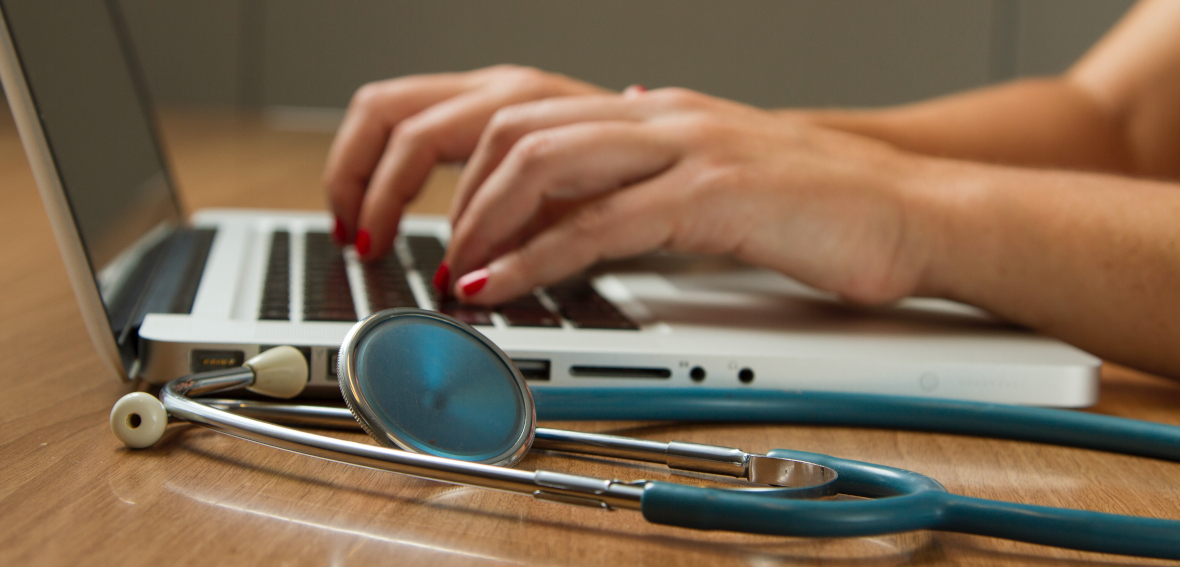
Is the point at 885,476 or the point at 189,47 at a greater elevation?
the point at 189,47

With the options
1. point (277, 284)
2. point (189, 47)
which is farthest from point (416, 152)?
point (189, 47)

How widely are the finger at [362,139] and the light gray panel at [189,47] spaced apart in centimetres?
229

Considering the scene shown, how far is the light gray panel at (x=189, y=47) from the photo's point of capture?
278cm

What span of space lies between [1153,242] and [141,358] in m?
0.56

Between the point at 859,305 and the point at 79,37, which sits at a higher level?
the point at 79,37

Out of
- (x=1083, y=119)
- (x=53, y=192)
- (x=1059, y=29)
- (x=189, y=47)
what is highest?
(x=189, y=47)

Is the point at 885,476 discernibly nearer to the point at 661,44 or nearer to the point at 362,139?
the point at 362,139

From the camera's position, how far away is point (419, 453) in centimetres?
30

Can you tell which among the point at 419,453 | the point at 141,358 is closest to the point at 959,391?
the point at 419,453

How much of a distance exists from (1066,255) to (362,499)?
0.45 m

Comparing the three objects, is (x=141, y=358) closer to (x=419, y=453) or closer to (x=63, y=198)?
(x=63, y=198)

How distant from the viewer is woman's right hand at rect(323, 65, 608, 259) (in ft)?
2.45

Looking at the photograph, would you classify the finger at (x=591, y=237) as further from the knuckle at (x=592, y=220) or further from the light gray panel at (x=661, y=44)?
the light gray panel at (x=661, y=44)

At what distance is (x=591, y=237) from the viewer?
58 cm
